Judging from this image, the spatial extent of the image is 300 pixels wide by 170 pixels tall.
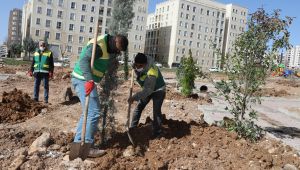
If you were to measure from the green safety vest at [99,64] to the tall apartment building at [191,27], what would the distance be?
86.9 m

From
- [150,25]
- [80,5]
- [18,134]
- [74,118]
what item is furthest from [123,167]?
[150,25]

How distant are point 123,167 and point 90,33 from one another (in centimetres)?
7693

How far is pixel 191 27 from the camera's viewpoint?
9750 cm

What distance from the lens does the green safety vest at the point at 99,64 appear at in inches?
215

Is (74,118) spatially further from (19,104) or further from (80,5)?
(80,5)

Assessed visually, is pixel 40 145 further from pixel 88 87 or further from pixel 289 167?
pixel 289 167

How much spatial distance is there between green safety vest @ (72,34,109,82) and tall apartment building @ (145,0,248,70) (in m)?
86.9

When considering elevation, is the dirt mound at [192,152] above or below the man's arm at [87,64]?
below

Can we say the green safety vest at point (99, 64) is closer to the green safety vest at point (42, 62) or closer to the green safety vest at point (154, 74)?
the green safety vest at point (154, 74)

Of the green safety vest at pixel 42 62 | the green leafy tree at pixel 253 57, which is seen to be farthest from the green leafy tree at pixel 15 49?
the green leafy tree at pixel 253 57

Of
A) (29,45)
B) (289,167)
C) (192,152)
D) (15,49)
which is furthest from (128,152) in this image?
(15,49)

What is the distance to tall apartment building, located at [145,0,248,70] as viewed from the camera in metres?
95.6

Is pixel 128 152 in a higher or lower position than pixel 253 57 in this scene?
lower

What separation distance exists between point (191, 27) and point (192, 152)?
306ft
